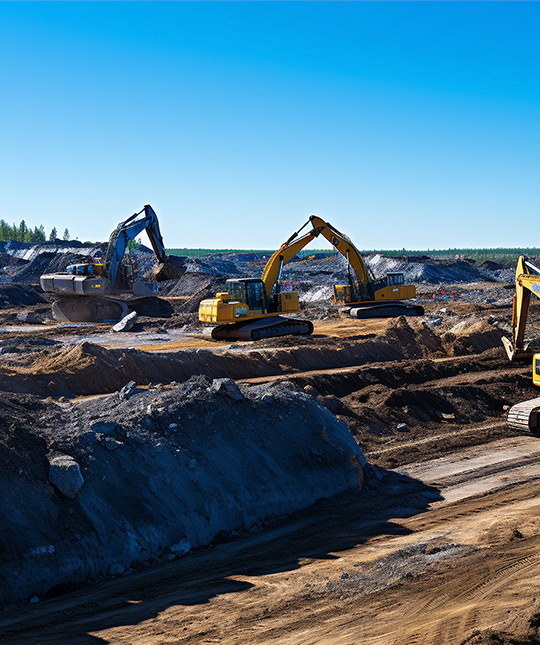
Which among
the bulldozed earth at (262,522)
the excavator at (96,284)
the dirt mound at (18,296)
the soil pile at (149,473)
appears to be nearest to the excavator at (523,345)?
the bulldozed earth at (262,522)

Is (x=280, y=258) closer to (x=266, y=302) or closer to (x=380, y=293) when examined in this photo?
(x=266, y=302)

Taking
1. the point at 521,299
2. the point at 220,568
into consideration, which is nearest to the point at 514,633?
the point at 220,568

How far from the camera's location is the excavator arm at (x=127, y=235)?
117 ft

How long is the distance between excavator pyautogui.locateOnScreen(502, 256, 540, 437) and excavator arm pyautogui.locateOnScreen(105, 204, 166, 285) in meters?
19.9

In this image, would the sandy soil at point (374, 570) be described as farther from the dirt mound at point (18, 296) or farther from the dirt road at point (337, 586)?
the dirt mound at point (18, 296)

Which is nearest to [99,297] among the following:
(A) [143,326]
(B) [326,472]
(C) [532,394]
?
(A) [143,326]

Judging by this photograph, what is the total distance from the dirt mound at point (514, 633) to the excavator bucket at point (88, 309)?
1184 inches

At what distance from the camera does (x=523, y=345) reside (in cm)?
2245

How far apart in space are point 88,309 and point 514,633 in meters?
30.8

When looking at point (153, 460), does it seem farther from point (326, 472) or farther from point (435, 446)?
point (435, 446)

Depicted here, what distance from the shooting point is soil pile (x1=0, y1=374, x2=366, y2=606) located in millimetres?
9578

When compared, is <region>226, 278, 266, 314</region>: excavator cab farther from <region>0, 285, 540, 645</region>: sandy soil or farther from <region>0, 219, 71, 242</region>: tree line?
<region>0, 219, 71, 242</region>: tree line

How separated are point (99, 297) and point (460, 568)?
28.8 metres

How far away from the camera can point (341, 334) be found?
3014 centimetres
